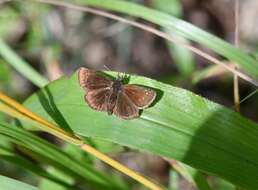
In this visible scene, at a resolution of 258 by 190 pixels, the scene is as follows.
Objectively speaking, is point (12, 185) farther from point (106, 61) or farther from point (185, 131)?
point (106, 61)

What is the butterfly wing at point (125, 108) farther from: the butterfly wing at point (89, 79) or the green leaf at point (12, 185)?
the green leaf at point (12, 185)

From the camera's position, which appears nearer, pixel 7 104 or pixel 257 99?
pixel 7 104

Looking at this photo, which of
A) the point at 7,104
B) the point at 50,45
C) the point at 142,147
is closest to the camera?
the point at 142,147

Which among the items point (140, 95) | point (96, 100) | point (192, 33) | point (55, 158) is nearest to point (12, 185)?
point (55, 158)

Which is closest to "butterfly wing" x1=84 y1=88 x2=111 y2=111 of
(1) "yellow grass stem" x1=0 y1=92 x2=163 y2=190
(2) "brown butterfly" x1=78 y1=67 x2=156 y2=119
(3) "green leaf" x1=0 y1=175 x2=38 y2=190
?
(2) "brown butterfly" x1=78 y1=67 x2=156 y2=119

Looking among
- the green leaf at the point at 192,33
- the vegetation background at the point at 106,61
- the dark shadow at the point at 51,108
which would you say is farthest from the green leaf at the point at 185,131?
the green leaf at the point at 192,33

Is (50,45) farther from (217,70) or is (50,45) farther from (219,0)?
(219,0)

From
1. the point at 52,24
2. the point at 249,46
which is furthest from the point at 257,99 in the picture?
the point at 52,24
